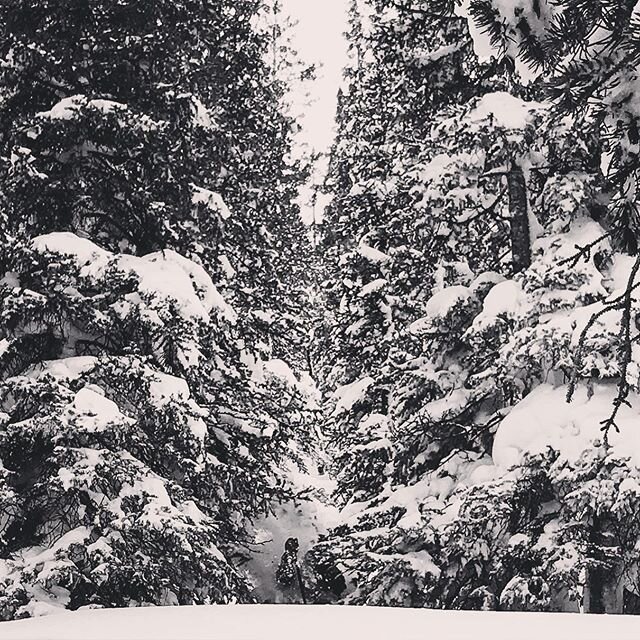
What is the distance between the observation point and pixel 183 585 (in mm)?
8266

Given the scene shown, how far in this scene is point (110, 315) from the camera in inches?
319

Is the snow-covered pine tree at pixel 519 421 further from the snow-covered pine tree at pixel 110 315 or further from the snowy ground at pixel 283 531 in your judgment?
the snowy ground at pixel 283 531

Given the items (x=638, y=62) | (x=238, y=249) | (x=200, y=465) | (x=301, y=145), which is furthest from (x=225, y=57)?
(x=301, y=145)

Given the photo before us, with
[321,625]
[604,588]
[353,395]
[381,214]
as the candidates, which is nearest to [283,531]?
[353,395]

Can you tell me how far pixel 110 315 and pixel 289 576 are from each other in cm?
1211

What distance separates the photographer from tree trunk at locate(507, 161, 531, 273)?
Answer: 9.07 m

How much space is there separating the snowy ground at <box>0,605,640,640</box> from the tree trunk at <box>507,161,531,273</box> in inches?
242

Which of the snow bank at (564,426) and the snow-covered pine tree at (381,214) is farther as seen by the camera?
the snow-covered pine tree at (381,214)

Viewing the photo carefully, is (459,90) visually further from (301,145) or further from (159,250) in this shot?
(301,145)

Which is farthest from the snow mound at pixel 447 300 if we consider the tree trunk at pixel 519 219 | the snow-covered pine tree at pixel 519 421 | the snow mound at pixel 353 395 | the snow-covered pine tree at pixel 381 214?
the snow mound at pixel 353 395

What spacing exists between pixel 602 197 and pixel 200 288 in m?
4.64

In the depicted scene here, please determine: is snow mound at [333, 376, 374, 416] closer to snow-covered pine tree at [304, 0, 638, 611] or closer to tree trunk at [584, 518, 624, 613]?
snow-covered pine tree at [304, 0, 638, 611]

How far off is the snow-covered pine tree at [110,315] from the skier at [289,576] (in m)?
7.81

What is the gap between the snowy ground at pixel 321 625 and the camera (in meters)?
2.84
